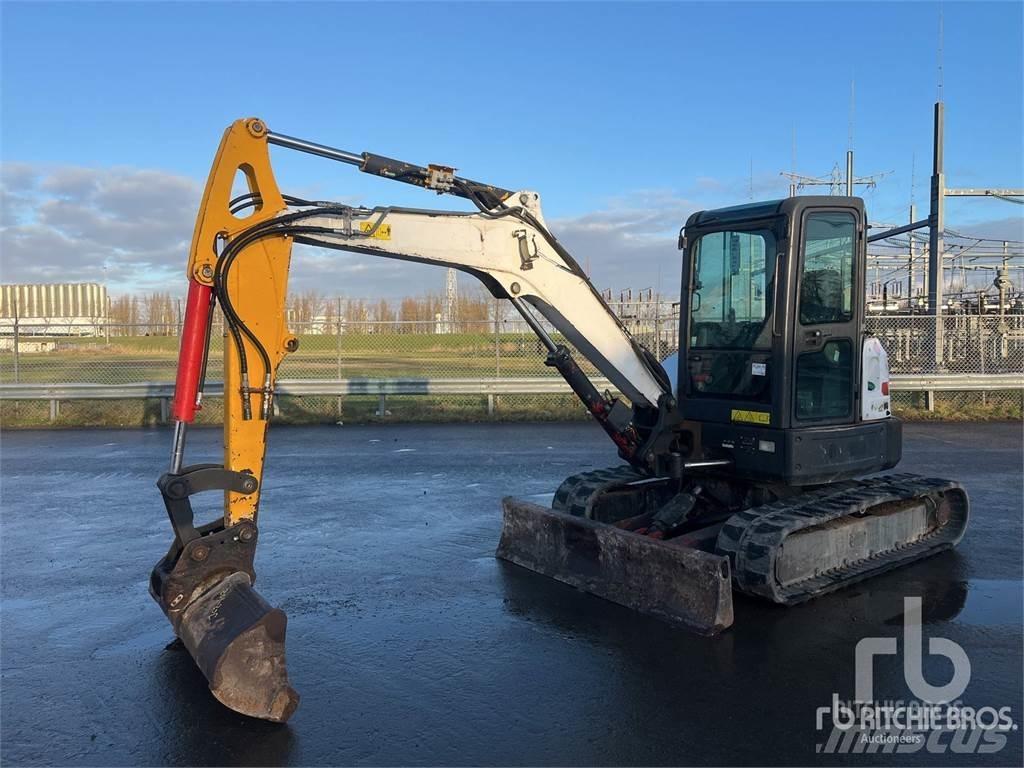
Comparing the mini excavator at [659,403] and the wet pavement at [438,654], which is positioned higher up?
the mini excavator at [659,403]

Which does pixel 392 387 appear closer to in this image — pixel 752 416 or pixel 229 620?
pixel 752 416

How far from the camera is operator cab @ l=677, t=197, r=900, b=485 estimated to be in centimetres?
632

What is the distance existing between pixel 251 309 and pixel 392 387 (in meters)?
12.0

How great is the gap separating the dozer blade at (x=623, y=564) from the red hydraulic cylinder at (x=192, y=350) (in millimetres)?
3160

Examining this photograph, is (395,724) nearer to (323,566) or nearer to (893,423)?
(323,566)

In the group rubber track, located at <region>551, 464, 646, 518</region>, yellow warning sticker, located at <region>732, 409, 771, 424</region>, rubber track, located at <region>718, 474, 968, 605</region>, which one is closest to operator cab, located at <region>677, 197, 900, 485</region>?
yellow warning sticker, located at <region>732, 409, 771, 424</region>

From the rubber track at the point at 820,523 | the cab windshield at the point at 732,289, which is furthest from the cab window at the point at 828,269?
the rubber track at the point at 820,523

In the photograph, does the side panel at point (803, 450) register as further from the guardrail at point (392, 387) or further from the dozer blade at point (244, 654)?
the guardrail at point (392, 387)

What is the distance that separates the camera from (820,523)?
6469 millimetres

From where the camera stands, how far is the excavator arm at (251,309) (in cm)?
439

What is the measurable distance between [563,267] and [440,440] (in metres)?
8.30

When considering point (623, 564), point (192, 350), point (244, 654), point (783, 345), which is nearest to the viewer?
point (244, 654)

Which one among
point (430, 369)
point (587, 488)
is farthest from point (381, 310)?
point (587, 488)

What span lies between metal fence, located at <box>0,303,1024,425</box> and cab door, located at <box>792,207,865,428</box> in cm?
498
